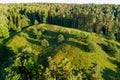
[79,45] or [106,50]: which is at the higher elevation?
[79,45]

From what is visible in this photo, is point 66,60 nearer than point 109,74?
Yes

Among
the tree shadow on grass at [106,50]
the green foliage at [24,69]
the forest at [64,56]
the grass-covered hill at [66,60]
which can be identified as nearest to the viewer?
the grass-covered hill at [66,60]

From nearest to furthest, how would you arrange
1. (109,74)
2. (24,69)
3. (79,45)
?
(24,69) → (109,74) → (79,45)

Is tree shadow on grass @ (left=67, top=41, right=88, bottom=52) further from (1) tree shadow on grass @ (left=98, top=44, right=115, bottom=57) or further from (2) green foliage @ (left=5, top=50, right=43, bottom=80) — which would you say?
(2) green foliage @ (left=5, top=50, right=43, bottom=80)

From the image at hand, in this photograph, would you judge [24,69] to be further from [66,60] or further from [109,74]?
A: [109,74]

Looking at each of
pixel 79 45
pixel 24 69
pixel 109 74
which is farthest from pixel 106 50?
pixel 24 69

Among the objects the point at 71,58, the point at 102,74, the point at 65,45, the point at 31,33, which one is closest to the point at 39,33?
the point at 31,33

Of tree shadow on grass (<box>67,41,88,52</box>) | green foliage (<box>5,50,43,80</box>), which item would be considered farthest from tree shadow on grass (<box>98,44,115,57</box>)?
green foliage (<box>5,50,43,80</box>)

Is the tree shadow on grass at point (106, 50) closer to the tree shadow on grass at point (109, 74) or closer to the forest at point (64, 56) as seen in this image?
the forest at point (64, 56)

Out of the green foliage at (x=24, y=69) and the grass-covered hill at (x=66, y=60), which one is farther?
the green foliage at (x=24, y=69)

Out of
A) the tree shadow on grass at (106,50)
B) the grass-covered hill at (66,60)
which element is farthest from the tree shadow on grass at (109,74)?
the tree shadow on grass at (106,50)

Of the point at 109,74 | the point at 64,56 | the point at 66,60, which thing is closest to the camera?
the point at 66,60

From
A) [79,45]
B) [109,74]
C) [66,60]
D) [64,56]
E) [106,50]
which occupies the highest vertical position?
[66,60]
